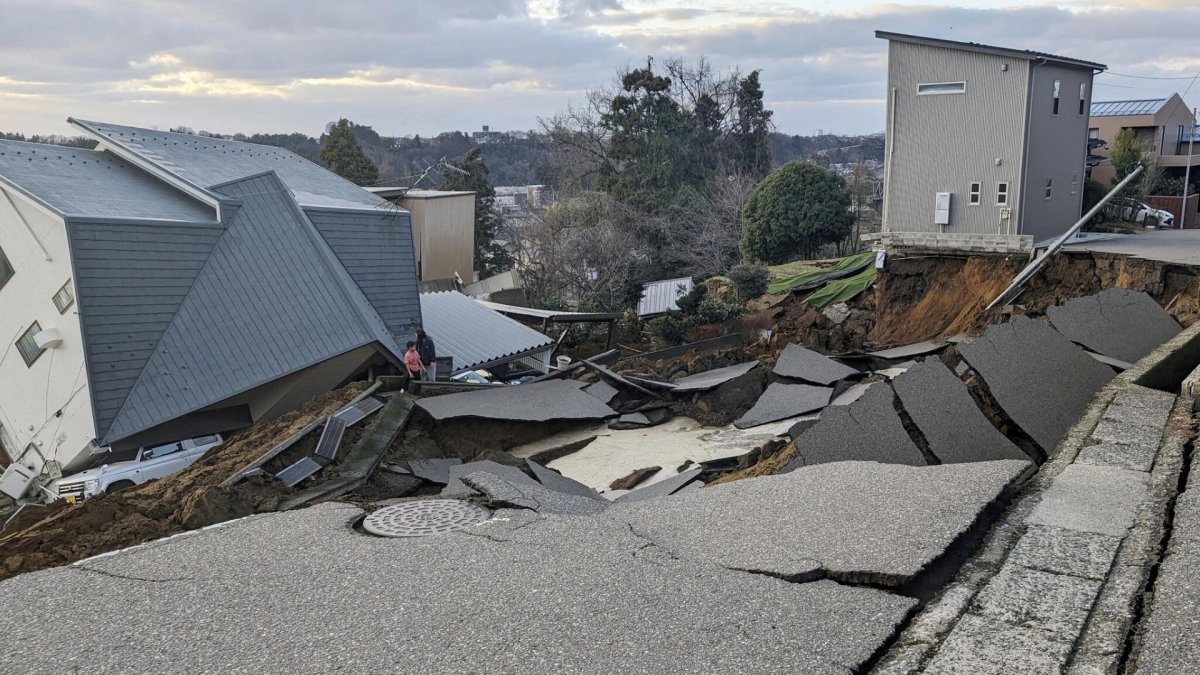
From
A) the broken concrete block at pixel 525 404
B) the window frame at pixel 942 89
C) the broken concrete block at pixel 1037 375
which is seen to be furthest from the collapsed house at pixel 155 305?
the window frame at pixel 942 89

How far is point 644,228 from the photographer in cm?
4253

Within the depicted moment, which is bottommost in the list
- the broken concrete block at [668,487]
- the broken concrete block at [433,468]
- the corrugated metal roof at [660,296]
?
the corrugated metal roof at [660,296]

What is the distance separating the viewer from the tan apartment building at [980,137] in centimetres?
2133

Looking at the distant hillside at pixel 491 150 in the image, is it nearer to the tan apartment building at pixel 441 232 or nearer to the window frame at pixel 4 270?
the tan apartment building at pixel 441 232

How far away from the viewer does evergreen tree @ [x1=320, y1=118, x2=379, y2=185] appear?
4909cm

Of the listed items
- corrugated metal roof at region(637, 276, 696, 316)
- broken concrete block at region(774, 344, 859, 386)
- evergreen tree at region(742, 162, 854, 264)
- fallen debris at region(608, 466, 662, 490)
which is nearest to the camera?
fallen debris at region(608, 466, 662, 490)

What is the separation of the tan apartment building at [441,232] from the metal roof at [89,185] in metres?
14.4

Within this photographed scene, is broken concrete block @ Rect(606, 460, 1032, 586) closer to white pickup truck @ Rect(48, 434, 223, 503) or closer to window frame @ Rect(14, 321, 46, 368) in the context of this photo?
white pickup truck @ Rect(48, 434, 223, 503)

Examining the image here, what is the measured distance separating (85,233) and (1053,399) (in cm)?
1424

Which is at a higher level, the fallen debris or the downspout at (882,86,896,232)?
the downspout at (882,86,896,232)

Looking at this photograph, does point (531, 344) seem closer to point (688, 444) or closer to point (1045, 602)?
point (688, 444)

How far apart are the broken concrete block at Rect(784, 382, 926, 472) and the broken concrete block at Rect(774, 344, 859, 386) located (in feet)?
22.8

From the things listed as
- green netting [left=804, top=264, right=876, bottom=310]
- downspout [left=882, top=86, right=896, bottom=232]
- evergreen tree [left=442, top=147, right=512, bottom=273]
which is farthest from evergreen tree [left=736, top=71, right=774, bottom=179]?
downspout [left=882, top=86, right=896, bottom=232]

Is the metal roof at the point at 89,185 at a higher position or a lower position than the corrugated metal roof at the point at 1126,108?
lower
